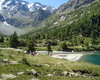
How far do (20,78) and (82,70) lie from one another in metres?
20.2

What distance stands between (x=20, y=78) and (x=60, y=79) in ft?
24.0

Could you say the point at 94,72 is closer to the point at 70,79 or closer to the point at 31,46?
the point at 70,79

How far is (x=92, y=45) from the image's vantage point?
652 feet

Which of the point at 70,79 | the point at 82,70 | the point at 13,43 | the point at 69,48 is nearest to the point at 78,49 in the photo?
the point at 69,48

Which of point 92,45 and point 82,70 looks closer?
point 82,70

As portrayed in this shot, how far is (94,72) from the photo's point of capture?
36.7 meters

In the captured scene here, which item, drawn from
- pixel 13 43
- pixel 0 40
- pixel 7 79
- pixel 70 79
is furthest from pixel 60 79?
pixel 0 40

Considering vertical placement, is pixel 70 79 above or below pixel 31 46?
below

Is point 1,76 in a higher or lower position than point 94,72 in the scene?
higher

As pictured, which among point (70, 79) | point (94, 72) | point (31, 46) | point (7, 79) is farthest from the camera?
point (31, 46)

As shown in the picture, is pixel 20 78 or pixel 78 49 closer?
pixel 20 78

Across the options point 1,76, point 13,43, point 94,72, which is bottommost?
point 94,72

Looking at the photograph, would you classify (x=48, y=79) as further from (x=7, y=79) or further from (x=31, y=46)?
(x=31, y=46)

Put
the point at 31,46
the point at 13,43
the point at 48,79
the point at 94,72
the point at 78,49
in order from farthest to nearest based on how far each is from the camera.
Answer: the point at 78,49 → the point at 13,43 → the point at 31,46 → the point at 94,72 → the point at 48,79
